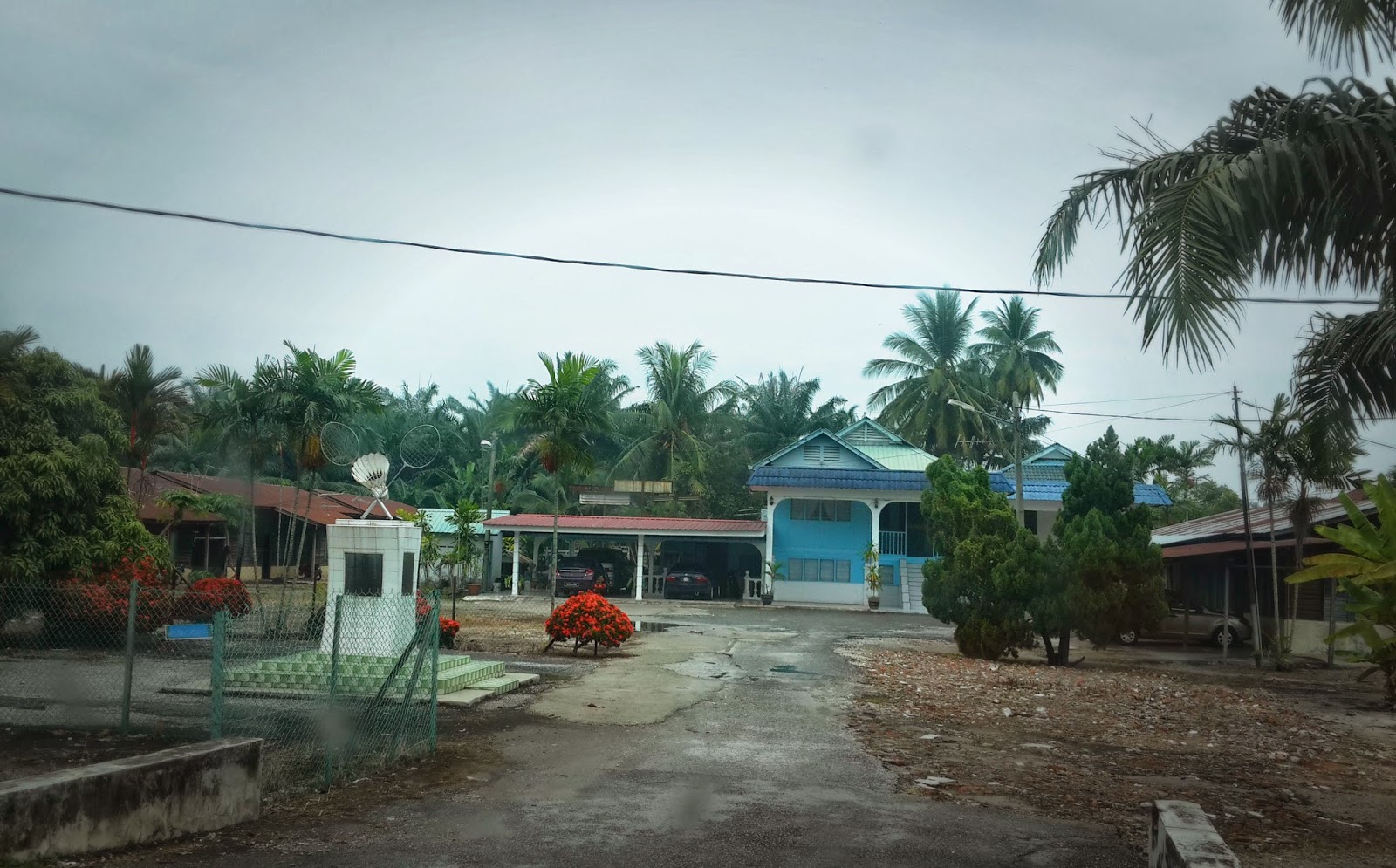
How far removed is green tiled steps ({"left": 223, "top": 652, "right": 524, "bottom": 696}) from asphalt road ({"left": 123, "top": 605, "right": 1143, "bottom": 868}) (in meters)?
1.06

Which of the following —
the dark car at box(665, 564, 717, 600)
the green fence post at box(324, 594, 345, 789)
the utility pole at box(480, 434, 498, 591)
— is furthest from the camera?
the utility pole at box(480, 434, 498, 591)

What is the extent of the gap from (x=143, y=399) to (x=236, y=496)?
771cm

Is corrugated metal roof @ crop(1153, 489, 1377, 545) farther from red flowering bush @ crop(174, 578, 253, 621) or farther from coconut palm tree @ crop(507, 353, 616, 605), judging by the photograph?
red flowering bush @ crop(174, 578, 253, 621)

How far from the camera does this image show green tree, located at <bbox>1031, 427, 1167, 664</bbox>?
19297 mm

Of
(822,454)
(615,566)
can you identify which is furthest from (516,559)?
(822,454)

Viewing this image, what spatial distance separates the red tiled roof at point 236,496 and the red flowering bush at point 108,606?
580 inches

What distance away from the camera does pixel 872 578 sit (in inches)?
1443

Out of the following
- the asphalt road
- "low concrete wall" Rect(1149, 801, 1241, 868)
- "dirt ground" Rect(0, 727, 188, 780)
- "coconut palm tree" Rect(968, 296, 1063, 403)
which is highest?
"coconut palm tree" Rect(968, 296, 1063, 403)

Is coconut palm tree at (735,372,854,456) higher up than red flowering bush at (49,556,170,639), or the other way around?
A: coconut palm tree at (735,372,854,456)

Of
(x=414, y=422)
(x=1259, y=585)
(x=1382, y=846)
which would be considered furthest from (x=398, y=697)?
(x=414, y=422)

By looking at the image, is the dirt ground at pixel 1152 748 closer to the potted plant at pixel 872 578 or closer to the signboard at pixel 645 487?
the potted plant at pixel 872 578

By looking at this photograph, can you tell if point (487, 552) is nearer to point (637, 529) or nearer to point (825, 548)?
point (637, 529)

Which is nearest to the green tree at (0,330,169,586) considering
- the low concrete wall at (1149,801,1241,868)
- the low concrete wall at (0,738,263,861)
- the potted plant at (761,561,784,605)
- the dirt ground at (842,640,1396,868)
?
the low concrete wall at (0,738,263,861)

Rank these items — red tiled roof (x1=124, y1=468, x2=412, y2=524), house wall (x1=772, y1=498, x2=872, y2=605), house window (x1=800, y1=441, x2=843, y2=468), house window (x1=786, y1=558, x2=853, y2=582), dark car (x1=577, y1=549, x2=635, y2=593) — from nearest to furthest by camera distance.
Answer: red tiled roof (x1=124, y1=468, x2=412, y2=524) → house wall (x1=772, y1=498, x2=872, y2=605) → house window (x1=786, y1=558, x2=853, y2=582) → house window (x1=800, y1=441, x2=843, y2=468) → dark car (x1=577, y1=549, x2=635, y2=593)
